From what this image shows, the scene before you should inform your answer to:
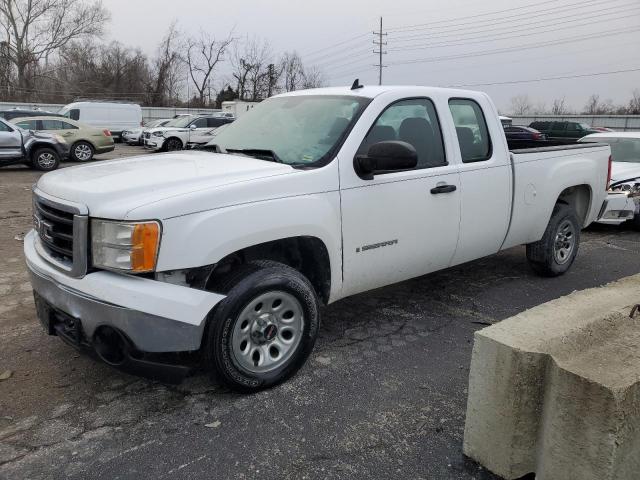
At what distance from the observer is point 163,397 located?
334 centimetres

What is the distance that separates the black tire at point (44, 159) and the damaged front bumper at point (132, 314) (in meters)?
14.5

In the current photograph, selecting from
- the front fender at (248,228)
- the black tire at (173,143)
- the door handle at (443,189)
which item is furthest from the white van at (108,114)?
the front fender at (248,228)

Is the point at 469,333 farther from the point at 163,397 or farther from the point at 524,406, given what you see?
the point at 163,397

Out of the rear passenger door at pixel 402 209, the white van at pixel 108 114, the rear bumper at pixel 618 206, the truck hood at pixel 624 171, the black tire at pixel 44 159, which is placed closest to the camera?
the rear passenger door at pixel 402 209

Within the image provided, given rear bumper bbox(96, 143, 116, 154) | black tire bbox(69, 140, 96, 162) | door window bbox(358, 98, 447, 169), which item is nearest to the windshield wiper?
door window bbox(358, 98, 447, 169)

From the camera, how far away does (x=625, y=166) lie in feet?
30.3

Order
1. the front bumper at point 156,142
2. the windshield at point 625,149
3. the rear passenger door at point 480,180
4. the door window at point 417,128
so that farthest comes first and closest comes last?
the front bumper at point 156,142 → the windshield at point 625,149 → the rear passenger door at point 480,180 → the door window at point 417,128

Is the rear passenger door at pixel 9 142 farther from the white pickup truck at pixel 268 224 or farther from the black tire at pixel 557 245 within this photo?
the black tire at pixel 557 245

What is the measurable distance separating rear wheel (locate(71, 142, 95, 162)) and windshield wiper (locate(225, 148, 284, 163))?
16.1 metres

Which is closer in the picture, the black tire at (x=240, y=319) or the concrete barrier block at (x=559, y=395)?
the concrete barrier block at (x=559, y=395)

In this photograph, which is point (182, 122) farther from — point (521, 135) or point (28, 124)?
point (521, 135)

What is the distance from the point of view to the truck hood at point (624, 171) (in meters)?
8.73

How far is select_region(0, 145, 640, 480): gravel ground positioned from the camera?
2711 millimetres

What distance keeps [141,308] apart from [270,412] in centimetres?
97
